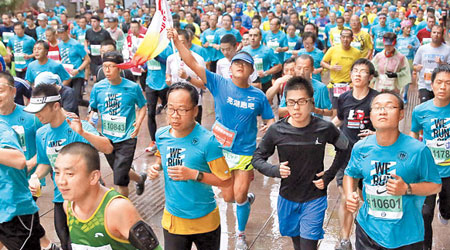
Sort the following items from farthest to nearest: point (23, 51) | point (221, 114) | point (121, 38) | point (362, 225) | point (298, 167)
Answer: point (121, 38)
point (23, 51)
point (221, 114)
point (298, 167)
point (362, 225)

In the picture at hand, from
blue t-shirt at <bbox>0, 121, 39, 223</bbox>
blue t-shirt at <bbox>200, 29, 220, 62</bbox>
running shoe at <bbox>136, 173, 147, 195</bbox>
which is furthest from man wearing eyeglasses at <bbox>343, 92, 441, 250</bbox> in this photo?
blue t-shirt at <bbox>200, 29, 220, 62</bbox>

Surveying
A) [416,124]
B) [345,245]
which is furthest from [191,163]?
[416,124]

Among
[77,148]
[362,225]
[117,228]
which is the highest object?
[77,148]

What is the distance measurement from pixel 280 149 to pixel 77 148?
191cm

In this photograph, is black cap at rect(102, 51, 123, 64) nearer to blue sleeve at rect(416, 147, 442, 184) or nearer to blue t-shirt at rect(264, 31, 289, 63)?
blue sleeve at rect(416, 147, 442, 184)

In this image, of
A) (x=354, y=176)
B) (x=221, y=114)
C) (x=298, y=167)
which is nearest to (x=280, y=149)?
(x=298, y=167)

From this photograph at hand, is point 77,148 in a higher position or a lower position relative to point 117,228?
higher

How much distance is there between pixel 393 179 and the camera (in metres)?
4.10

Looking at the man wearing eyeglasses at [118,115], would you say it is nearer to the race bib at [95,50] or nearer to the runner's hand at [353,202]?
the runner's hand at [353,202]

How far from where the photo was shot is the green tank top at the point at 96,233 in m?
3.54

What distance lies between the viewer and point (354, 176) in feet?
14.9

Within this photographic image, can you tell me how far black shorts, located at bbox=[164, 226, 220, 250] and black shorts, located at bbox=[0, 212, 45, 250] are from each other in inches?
47.6

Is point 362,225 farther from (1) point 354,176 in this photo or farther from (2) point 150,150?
(2) point 150,150

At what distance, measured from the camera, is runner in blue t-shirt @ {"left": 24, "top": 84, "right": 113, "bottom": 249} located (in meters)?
5.17
